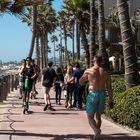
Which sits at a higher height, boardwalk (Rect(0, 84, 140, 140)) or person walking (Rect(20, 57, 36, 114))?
person walking (Rect(20, 57, 36, 114))

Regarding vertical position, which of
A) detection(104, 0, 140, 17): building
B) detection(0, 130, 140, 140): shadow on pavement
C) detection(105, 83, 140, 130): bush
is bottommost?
detection(0, 130, 140, 140): shadow on pavement

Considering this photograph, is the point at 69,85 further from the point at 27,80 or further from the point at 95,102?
the point at 95,102

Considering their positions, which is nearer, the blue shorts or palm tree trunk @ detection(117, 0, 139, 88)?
the blue shorts

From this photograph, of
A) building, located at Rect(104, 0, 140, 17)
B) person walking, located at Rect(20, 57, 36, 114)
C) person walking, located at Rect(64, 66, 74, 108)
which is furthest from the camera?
building, located at Rect(104, 0, 140, 17)

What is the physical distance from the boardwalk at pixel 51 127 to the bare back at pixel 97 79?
1269mm

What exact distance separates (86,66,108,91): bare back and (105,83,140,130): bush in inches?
64.1

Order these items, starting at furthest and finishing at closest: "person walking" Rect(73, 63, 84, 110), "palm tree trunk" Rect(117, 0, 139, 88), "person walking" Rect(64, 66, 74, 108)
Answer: "person walking" Rect(64, 66, 74, 108) → "person walking" Rect(73, 63, 84, 110) → "palm tree trunk" Rect(117, 0, 139, 88)

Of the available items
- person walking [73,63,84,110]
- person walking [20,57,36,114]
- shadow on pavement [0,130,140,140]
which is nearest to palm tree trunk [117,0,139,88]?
shadow on pavement [0,130,140,140]

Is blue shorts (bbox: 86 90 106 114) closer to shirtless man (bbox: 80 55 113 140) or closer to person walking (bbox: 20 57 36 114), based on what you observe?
shirtless man (bbox: 80 55 113 140)

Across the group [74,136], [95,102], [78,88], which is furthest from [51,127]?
[78,88]

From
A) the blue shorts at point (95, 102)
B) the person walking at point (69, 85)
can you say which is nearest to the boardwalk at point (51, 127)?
the blue shorts at point (95, 102)

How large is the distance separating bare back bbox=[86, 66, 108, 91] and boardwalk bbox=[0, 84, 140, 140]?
1.27 metres

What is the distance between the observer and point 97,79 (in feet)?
35.7

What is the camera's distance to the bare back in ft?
35.6
